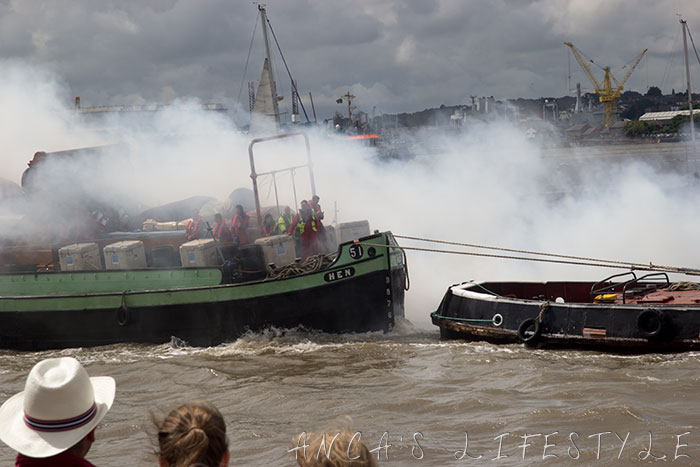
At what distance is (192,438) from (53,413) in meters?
0.85

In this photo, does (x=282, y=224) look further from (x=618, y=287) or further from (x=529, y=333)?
(x=618, y=287)

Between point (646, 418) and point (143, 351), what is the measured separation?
34.2 feet

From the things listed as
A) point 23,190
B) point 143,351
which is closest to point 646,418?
point 143,351

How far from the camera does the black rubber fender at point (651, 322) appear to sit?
1339cm

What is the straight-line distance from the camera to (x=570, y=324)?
14.2 meters

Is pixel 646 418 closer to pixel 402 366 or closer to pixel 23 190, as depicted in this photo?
pixel 402 366

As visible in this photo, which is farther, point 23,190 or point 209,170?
point 209,170

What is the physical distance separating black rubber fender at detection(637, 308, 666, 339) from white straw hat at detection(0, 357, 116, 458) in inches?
455

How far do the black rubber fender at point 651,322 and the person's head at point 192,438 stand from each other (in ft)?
37.7

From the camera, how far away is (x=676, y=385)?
11.6 m

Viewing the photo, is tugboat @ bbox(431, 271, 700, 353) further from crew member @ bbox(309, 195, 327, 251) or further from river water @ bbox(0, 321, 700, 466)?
crew member @ bbox(309, 195, 327, 251)

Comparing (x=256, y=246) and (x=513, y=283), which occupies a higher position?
(x=256, y=246)

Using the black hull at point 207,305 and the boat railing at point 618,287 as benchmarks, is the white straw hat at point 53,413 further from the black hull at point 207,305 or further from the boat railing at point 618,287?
the boat railing at point 618,287

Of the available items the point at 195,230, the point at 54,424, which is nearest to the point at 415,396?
the point at 195,230
